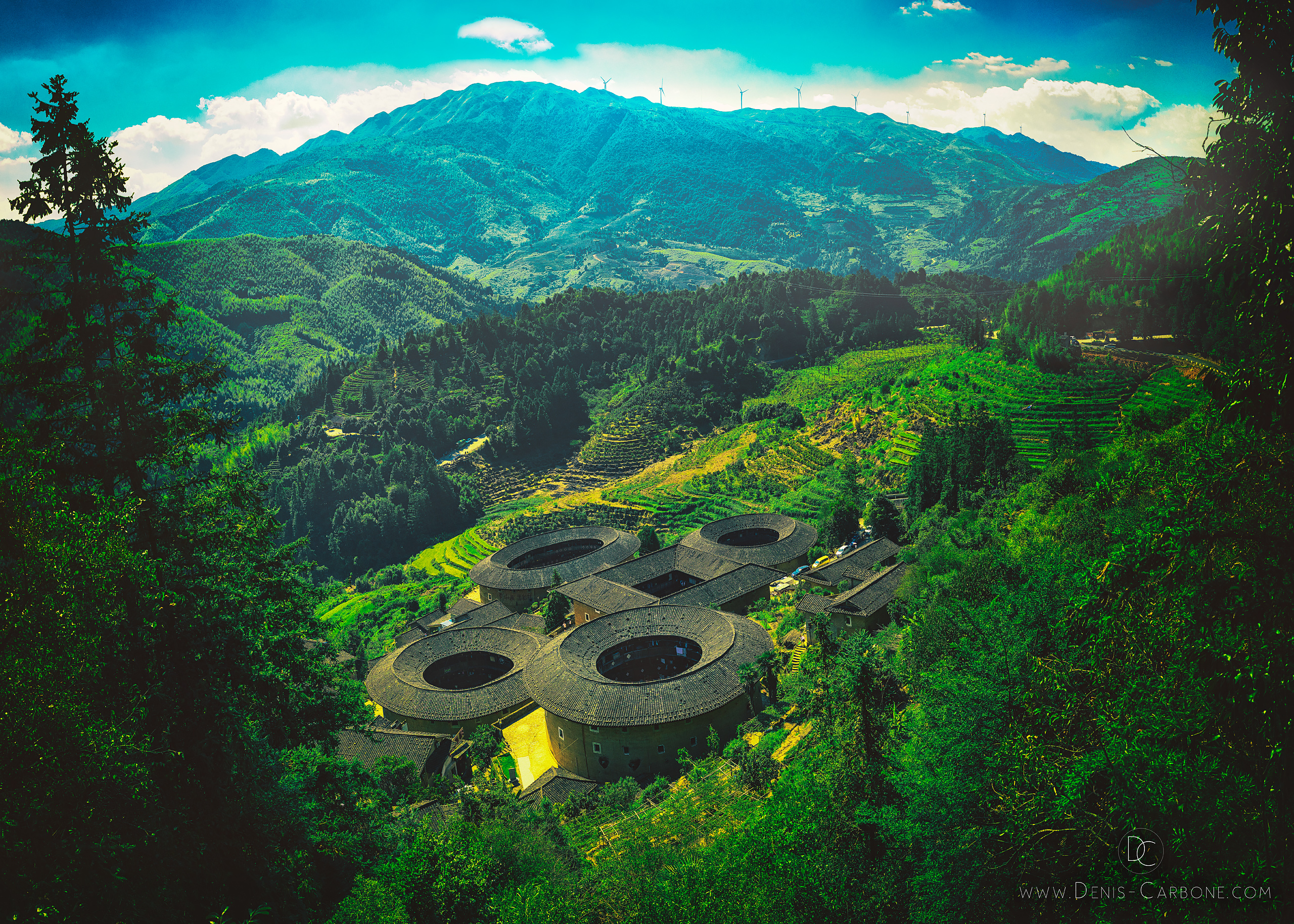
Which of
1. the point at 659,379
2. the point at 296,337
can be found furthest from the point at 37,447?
the point at 296,337

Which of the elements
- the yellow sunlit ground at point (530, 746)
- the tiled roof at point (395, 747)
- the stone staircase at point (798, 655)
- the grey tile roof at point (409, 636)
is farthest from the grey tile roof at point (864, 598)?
the grey tile roof at point (409, 636)

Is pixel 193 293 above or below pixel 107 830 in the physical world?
above

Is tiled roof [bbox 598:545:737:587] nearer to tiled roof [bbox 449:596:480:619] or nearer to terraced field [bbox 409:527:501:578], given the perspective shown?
tiled roof [bbox 449:596:480:619]

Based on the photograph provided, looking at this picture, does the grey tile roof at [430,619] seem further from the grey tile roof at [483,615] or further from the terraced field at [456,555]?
the terraced field at [456,555]

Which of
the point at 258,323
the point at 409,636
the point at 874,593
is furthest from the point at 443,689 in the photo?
the point at 258,323

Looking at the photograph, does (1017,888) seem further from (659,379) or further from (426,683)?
(659,379)
